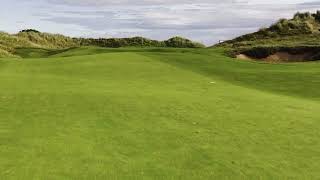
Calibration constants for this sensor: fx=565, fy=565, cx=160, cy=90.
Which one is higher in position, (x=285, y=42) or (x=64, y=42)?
(x=285, y=42)

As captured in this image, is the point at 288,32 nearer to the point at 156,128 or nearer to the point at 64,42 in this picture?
the point at 64,42

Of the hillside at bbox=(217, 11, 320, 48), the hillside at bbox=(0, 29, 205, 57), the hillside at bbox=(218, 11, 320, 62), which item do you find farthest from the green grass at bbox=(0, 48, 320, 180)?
the hillside at bbox=(0, 29, 205, 57)

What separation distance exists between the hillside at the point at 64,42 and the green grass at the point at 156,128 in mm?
45064

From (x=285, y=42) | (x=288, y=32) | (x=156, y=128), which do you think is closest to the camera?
(x=156, y=128)

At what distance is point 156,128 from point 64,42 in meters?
67.5

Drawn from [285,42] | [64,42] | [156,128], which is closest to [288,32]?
[285,42]

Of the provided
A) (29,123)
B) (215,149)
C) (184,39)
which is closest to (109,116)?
(29,123)

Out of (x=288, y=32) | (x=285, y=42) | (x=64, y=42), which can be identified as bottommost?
(x=64, y=42)

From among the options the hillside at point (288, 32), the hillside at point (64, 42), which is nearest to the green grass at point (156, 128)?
the hillside at point (288, 32)

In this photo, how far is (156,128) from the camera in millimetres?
11250

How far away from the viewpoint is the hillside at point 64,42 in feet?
216

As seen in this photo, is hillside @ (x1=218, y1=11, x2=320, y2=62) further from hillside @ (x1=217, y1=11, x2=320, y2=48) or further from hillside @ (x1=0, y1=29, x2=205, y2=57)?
hillside @ (x1=0, y1=29, x2=205, y2=57)

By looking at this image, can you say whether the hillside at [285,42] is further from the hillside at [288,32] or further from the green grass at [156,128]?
the green grass at [156,128]

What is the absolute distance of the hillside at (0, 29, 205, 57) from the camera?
65713mm
